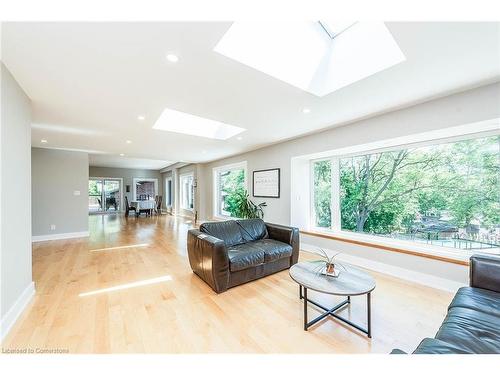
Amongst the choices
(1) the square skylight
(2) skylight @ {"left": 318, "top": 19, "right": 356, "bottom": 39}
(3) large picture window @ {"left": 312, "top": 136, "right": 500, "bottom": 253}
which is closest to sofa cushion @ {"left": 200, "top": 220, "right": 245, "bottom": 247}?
(1) the square skylight

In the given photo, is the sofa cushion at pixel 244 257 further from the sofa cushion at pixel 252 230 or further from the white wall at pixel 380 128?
the white wall at pixel 380 128

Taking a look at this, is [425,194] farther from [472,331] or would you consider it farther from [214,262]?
[214,262]

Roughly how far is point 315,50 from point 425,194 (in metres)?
2.51

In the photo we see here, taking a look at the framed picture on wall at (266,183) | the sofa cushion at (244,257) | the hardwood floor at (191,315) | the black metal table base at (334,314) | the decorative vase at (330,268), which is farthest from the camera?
the framed picture on wall at (266,183)

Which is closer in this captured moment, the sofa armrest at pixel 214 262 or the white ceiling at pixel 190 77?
the white ceiling at pixel 190 77

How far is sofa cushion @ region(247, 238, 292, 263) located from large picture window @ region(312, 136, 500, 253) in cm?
144

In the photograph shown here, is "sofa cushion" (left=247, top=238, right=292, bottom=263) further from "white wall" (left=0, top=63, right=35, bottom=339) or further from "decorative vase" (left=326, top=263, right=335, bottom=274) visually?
"white wall" (left=0, top=63, right=35, bottom=339)

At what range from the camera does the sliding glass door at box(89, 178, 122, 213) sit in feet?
34.4

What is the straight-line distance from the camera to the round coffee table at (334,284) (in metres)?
1.67

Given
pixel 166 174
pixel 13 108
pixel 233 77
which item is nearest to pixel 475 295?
pixel 233 77

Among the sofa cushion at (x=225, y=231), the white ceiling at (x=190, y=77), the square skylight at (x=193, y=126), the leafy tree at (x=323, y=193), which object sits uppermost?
the square skylight at (x=193, y=126)

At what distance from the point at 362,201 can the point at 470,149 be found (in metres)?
1.49

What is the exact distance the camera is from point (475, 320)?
128cm

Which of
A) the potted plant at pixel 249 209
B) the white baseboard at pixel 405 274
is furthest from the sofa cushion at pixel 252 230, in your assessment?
the potted plant at pixel 249 209
